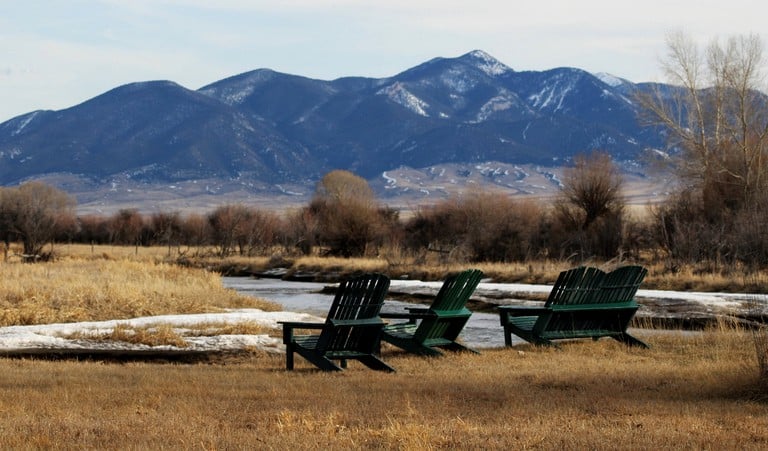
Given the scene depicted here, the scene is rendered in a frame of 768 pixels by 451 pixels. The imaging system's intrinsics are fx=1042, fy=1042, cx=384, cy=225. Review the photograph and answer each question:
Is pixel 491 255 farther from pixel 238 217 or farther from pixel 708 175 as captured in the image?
pixel 238 217

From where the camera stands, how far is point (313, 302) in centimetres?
3400

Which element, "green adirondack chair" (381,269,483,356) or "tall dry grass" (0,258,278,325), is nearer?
"green adirondack chair" (381,269,483,356)

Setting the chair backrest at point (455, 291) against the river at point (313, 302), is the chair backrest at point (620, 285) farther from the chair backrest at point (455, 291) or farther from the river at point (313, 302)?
the river at point (313, 302)

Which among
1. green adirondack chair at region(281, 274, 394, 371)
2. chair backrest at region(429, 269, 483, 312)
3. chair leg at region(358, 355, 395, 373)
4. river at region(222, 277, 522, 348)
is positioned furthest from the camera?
river at region(222, 277, 522, 348)

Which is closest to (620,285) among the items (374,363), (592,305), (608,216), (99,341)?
(592,305)

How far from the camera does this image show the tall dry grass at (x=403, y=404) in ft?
27.1

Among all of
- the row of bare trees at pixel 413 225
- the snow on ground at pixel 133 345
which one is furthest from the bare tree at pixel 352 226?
the snow on ground at pixel 133 345

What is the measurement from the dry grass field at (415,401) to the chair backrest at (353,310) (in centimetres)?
58

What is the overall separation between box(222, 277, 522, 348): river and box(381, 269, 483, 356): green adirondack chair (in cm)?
306

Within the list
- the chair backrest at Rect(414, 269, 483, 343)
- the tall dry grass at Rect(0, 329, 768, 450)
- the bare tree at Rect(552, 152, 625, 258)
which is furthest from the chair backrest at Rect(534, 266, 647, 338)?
the bare tree at Rect(552, 152, 625, 258)

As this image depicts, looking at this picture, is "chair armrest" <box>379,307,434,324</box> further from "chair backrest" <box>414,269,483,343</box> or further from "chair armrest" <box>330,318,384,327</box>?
"chair armrest" <box>330,318,384,327</box>

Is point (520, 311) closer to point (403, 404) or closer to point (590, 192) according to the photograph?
point (403, 404)

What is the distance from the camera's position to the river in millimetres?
21108

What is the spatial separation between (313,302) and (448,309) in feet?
60.4
